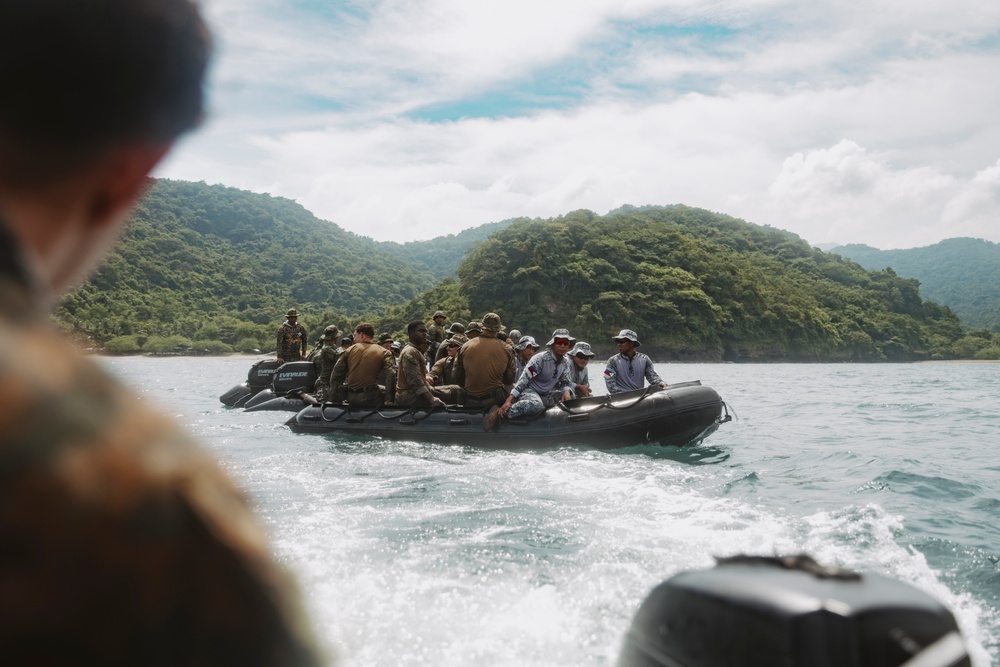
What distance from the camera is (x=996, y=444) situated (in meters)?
11.4

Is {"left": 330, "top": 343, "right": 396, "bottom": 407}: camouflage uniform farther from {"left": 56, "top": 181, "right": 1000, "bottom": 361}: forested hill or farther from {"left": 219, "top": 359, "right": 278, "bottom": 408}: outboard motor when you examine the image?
{"left": 56, "top": 181, "right": 1000, "bottom": 361}: forested hill

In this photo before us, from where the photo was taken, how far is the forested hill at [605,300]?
6419 centimetres

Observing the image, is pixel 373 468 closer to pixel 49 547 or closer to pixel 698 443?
pixel 698 443

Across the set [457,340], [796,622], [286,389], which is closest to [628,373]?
[457,340]

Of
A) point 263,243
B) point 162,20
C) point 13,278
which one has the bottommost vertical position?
point 13,278

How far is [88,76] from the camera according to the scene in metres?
0.57

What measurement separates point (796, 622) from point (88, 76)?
163 centimetres

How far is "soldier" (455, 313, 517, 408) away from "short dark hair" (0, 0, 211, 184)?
972cm

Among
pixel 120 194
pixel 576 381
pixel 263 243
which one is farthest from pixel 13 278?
pixel 263 243

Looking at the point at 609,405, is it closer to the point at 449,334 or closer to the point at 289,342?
the point at 449,334

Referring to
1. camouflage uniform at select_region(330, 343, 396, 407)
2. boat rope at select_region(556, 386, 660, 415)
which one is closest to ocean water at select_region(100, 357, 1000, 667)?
boat rope at select_region(556, 386, 660, 415)

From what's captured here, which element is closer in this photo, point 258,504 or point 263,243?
point 258,504

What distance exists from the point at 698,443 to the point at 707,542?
5274 mm

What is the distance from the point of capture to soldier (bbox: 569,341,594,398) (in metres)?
10.5
